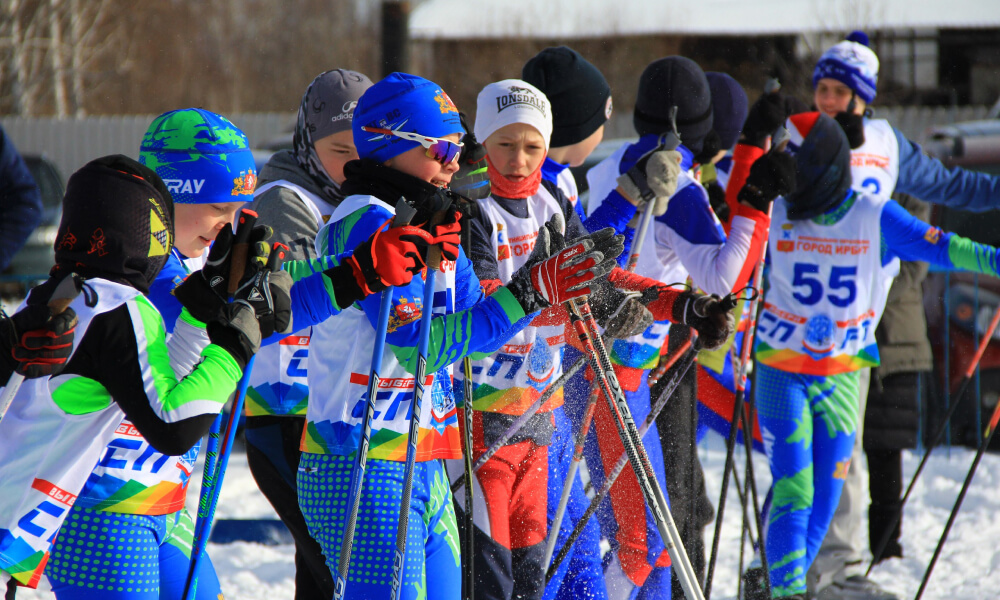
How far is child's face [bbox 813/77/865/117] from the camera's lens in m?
5.00

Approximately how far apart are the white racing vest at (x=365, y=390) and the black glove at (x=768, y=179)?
1677 mm

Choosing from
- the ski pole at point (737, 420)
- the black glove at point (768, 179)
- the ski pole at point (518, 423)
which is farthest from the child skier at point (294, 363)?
the black glove at point (768, 179)

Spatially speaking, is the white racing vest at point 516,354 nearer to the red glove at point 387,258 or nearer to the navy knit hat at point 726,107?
the red glove at point 387,258

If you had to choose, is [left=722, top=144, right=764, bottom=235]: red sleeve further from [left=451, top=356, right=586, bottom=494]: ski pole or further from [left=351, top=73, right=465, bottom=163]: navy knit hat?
[left=351, top=73, right=465, bottom=163]: navy knit hat

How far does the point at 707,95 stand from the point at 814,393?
135 centimetres

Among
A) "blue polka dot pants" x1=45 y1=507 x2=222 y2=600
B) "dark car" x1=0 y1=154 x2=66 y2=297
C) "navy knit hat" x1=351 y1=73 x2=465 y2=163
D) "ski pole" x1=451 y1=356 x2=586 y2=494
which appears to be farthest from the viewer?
"dark car" x1=0 y1=154 x2=66 y2=297

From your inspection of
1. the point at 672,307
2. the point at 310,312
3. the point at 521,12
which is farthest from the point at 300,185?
the point at 521,12

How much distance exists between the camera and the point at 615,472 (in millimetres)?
3508

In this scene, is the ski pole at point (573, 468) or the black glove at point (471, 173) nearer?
the black glove at point (471, 173)

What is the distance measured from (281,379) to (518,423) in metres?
0.76

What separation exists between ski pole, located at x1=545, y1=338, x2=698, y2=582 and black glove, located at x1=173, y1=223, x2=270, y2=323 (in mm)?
1555

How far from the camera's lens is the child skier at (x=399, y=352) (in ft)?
8.00

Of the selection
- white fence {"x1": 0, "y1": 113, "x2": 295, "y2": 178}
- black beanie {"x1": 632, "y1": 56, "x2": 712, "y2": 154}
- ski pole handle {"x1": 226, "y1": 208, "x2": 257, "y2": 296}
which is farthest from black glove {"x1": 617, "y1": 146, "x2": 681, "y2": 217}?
white fence {"x1": 0, "y1": 113, "x2": 295, "y2": 178}

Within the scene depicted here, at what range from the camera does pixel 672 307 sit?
3311 mm
